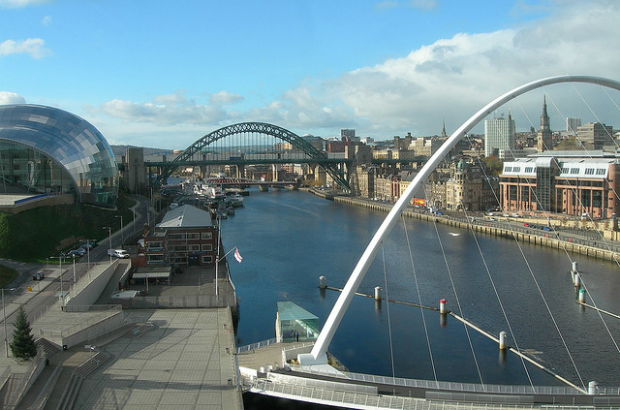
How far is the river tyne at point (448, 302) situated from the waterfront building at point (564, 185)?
841cm

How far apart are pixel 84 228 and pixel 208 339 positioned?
16368 mm

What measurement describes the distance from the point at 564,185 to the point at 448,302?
24195 millimetres

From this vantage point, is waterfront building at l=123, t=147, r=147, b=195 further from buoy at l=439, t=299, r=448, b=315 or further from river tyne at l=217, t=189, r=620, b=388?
buoy at l=439, t=299, r=448, b=315

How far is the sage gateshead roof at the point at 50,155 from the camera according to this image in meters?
29.8

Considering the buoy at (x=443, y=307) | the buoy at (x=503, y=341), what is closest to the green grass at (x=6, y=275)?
the buoy at (x=443, y=307)

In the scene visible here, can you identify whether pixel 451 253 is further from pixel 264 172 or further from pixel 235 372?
pixel 264 172

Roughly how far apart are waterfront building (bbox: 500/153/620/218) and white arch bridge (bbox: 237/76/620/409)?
25147 millimetres

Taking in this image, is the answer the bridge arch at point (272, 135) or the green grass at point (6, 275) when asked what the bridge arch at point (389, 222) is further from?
the bridge arch at point (272, 135)

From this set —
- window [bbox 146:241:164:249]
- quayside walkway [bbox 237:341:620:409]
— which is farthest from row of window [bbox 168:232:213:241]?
quayside walkway [bbox 237:341:620:409]

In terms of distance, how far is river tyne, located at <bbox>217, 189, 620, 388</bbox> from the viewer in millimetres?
14914

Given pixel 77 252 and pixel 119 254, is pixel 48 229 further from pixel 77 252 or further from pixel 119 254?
pixel 119 254

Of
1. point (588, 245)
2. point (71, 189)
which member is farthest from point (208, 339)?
point (588, 245)

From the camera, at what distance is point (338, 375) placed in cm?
1197

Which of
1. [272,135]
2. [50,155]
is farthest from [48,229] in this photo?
[272,135]
